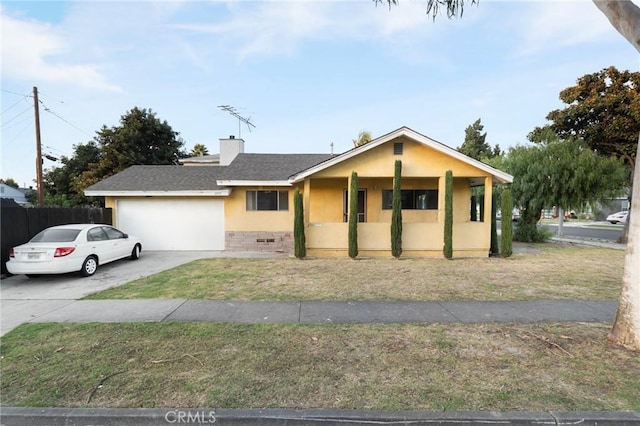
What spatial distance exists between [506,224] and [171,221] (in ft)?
44.7

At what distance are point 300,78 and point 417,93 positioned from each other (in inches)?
225

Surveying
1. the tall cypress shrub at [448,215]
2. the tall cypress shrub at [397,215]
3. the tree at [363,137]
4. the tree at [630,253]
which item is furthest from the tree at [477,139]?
the tree at [630,253]

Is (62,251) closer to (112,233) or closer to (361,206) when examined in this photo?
(112,233)

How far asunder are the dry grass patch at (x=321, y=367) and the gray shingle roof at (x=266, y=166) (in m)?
8.88

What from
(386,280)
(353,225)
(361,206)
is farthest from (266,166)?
(386,280)

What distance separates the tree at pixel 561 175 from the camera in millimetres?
13633

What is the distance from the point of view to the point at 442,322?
4.86 meters

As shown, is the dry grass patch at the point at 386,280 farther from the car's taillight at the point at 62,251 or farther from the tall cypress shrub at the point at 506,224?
the car's taillight at the point at 62,251

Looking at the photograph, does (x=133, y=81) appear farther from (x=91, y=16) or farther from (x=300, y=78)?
(x=300, y=78)

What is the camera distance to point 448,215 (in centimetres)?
1088

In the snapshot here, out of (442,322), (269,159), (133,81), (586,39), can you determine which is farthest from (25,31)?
(586,39)

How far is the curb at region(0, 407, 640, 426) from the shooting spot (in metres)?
2.59

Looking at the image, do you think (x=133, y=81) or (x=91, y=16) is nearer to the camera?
(x=91, y=16)

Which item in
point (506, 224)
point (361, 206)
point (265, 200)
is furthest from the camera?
point (361, 206)
